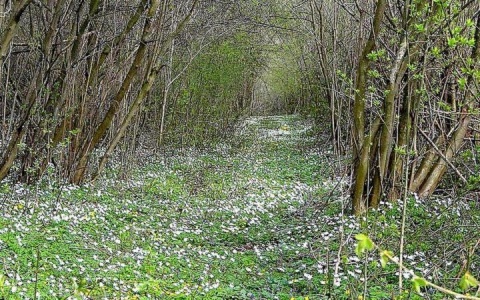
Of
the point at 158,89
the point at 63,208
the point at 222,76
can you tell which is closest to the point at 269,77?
the point at 222,76

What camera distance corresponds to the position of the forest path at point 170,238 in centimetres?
559

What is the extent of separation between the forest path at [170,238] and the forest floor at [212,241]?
20 mm

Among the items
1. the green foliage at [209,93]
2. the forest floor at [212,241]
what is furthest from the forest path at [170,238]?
the green foliage at [209,93]

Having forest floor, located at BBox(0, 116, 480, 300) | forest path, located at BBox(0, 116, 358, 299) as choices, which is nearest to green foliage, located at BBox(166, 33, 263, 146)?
forest path, located at BBox(0, 116, 358, 299)

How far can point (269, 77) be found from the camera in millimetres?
41344

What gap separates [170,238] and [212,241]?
25.2 inches

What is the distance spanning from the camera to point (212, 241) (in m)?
8.05

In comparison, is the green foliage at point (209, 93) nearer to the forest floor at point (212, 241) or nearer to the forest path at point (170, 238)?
the forest path at point (170, 238)

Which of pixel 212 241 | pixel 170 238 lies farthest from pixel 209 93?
pixel 170 238

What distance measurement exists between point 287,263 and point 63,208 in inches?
142

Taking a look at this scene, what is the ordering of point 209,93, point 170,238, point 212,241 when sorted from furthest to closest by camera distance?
1. point 209,93
2. point 212,241
3. point 170,238

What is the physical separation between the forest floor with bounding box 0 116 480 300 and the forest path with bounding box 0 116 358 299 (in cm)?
2

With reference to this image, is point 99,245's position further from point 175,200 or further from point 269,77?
point 269,77

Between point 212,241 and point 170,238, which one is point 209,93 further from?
point 170,238
